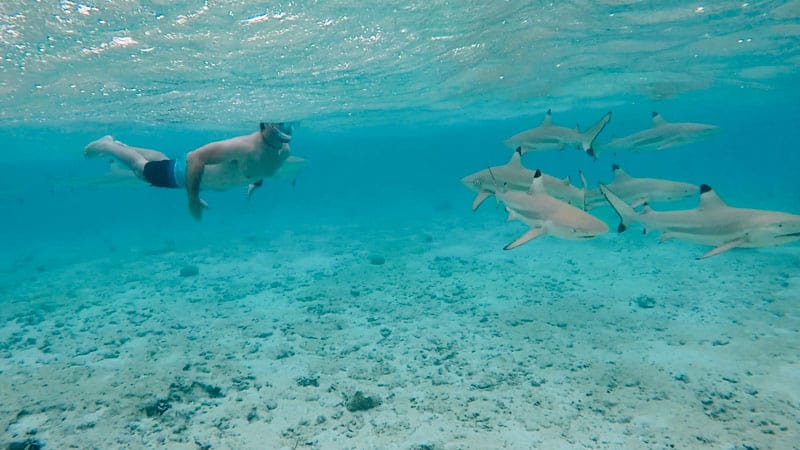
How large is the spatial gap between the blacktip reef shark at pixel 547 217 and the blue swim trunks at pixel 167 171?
4.02 metres

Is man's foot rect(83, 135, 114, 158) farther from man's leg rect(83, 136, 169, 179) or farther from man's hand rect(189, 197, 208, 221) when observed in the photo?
man's hand rect(189, 197, 208, 221)

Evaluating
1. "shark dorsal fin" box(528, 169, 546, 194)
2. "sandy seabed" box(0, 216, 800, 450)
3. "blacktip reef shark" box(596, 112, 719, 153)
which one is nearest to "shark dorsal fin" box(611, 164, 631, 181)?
"blacktip reef shark" box(596, 112, 719, 153)

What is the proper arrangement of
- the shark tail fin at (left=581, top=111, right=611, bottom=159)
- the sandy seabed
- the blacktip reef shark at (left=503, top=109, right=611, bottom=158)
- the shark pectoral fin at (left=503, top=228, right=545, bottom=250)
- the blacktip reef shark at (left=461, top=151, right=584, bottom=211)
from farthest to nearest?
the blacktip reef shark at (left=503, top=109, right=611, bottom=158) < the shark tail fin at (left=581, top=111, right=611, bottom=159) < the blacktip reef shark at (left=461, top=151, right=584, bottom=211) < the sandy seabed < the shark pectoral fin at (left=503, top=228, right=545, bottom=250)

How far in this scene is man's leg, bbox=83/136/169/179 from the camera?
5914mm

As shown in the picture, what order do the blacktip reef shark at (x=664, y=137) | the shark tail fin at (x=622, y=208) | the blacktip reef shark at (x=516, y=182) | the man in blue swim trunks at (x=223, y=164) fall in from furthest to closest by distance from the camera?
the blacktip reef shark at (x=664, y=137)
the blacktip reef shark at (x=516, y=182)
the shark tail fin at (x=622, y=208)
the man in blue swim trunks at (x=223, y=164)

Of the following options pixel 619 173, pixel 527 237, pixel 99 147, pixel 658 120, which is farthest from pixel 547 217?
pixel 658 120

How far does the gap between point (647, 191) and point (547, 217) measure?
124 inches

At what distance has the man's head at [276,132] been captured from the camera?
4.77 metres

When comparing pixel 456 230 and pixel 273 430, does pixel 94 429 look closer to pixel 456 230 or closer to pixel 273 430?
pixel 273 430

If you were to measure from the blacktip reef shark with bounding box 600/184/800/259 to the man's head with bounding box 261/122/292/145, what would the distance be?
14.8ft

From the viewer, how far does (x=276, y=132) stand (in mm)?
4785

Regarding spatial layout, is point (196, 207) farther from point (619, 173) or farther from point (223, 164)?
point (619, 173)

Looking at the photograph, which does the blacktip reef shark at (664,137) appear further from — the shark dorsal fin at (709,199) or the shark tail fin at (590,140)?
the shark dorsal fin at (709,199)

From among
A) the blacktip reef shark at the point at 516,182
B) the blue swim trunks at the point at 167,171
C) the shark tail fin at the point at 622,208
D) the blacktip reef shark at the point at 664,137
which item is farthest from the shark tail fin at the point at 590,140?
the blue swim trunks at the point at 167,171
